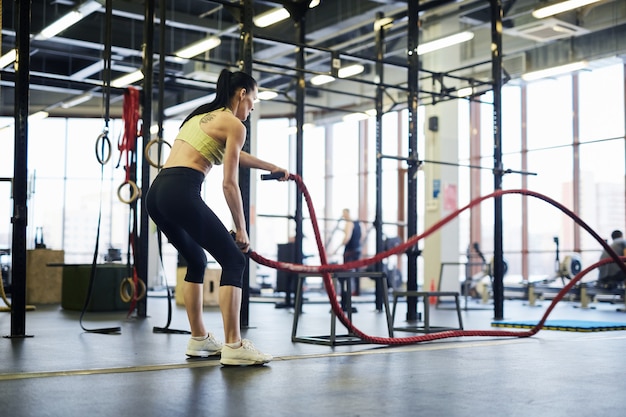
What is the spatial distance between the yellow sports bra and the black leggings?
4.1 inches

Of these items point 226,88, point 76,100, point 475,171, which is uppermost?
point 76,100

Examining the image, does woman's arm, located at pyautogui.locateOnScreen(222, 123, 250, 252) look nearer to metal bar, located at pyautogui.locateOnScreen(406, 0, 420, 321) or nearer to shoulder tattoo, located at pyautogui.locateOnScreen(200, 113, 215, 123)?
shoulder tattoo, located at pyautogui.locateOnScreen(200, 113, 215, 123)

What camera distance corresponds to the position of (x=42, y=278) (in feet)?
32.3

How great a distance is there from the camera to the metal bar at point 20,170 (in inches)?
191

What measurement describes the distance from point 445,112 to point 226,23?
3.50m

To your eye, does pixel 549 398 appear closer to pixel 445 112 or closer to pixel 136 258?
pixel 136 258

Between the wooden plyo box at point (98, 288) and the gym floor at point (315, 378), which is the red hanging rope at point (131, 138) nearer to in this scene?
the gym floor at point (315, 378)

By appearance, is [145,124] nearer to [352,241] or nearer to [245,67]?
[245,67]

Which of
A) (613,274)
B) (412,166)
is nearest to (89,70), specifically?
(412,166)

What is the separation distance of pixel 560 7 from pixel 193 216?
7.02m

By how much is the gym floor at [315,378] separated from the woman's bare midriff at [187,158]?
0.93m

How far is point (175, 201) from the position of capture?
3566 millimetres

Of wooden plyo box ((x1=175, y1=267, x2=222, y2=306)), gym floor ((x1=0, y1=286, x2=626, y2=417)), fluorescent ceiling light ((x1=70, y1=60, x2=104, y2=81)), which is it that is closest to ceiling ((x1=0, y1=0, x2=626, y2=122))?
fluorescent ceiling light ((x1=70, y1=60, x2=104, y2=81))

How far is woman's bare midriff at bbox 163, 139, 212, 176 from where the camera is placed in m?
3.67
